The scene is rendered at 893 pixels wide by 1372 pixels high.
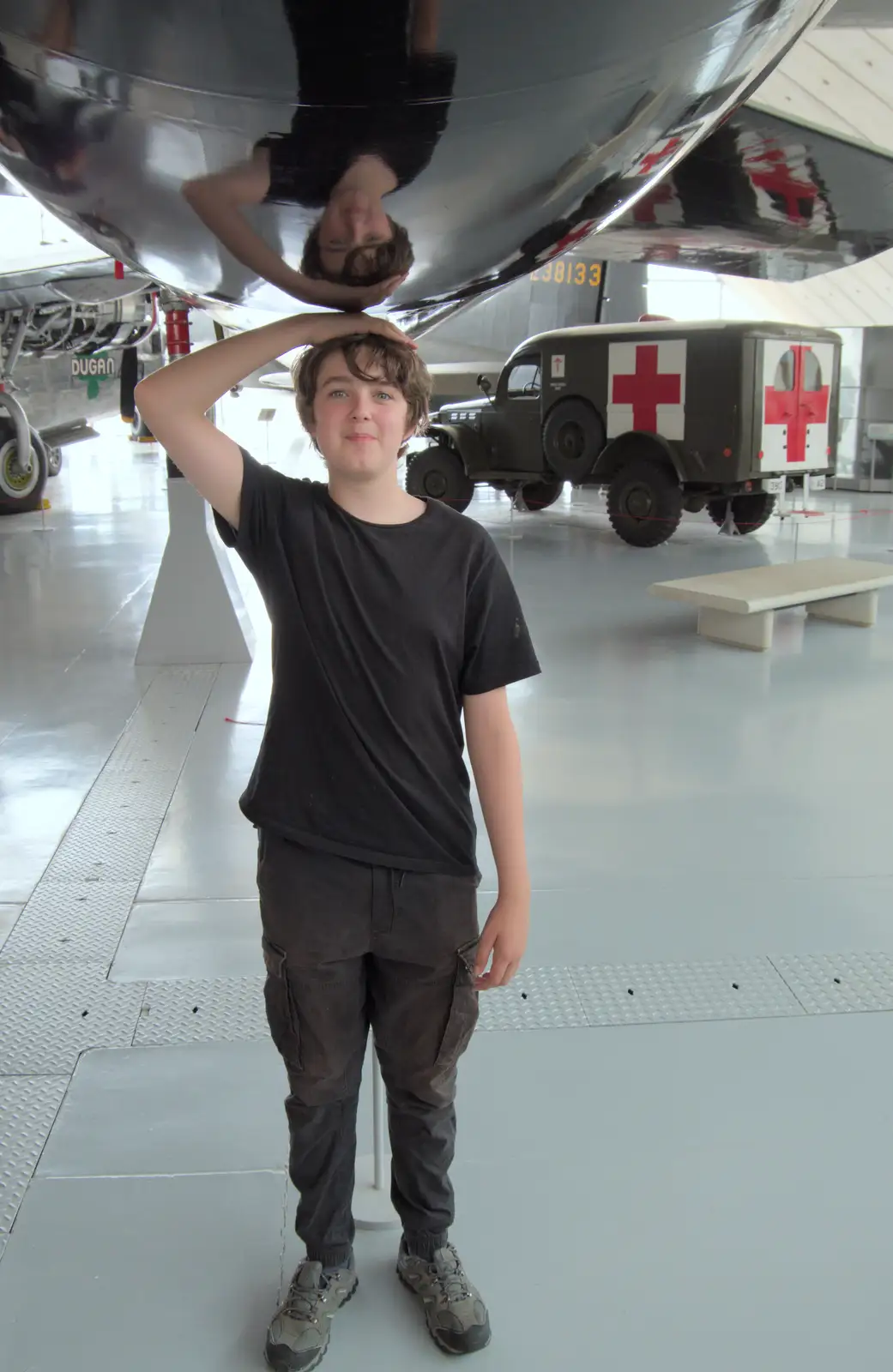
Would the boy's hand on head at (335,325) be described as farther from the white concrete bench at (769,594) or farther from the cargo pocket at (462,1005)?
the white concrete bench at (769,594)

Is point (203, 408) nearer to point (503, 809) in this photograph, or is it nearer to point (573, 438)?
point (503, 809)

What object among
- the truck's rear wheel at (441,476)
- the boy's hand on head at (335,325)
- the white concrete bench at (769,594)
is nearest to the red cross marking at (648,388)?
the truck's rear wheel at (441,476)

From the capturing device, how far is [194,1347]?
1.58 meters

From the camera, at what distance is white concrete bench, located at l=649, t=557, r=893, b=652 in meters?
5.66

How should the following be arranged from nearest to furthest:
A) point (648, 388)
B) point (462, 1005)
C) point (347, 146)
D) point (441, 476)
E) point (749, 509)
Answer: point (347, 146)
point (462, 1005)
point (648, 388)
point (749, 509)
point (441, 476)

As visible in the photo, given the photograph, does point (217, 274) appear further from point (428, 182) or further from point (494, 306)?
point (494, 306)

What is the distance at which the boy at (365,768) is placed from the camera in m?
1.40

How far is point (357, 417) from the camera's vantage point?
1.33m

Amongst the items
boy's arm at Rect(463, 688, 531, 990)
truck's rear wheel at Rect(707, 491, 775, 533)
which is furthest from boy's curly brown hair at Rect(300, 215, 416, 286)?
truck's rear wheel at Rect(707, 491, 775, 533)

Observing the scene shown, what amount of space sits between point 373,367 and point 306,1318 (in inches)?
50.4

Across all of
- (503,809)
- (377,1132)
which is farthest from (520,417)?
(503,809)

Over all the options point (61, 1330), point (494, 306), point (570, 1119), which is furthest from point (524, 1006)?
point (494, 306)

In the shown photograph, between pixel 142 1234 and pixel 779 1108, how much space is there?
3.80 ft

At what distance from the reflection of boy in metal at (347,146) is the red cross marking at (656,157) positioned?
23 centimetres
